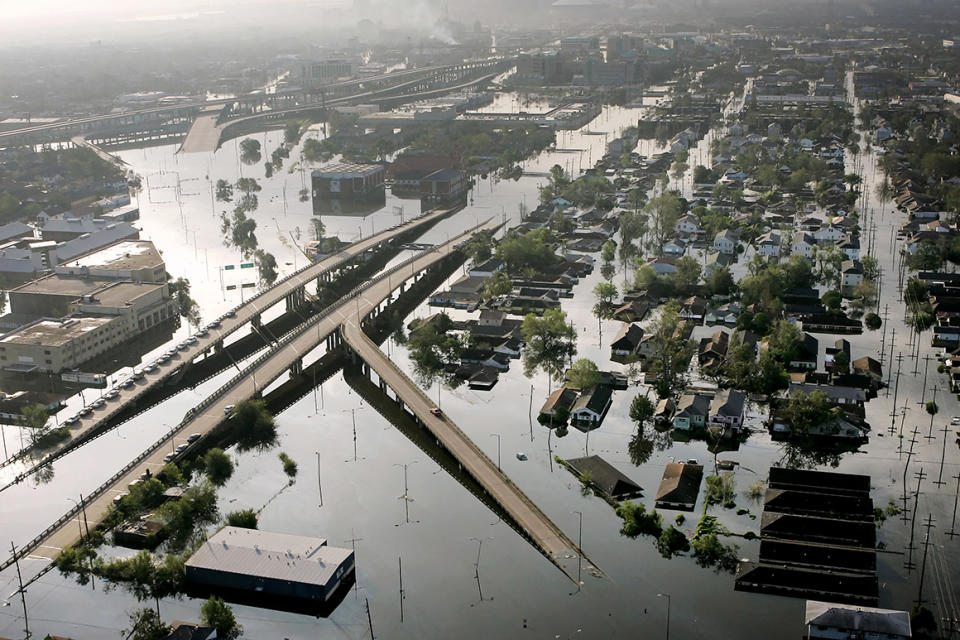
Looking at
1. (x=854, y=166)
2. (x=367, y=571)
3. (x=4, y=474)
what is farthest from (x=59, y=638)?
(x=854, y=166)

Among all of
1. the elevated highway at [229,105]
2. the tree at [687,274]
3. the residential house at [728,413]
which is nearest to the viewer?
the residential house at [728,413]

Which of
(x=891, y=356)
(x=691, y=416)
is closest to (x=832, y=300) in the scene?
(x=891, y=356)

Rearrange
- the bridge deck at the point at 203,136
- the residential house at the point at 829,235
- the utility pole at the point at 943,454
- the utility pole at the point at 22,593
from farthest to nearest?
the bridge deck at the point at 203,136
the residential house at the point at 829,235
the utility pole at the point at 943,454
the utility pole at the point at 22,593

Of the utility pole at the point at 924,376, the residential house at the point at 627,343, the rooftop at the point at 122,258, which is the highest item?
the rooftop at the point at 122,258

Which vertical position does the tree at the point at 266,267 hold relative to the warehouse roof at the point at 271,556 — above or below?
above

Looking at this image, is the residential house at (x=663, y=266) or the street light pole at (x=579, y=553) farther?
the residential house at (x=663, y=266)

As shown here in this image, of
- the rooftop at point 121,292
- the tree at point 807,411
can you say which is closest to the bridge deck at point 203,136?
the rooftop at point 121,292

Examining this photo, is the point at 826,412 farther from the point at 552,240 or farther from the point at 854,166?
the point at 854,166

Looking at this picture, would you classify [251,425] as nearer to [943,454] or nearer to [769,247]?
[943,454]

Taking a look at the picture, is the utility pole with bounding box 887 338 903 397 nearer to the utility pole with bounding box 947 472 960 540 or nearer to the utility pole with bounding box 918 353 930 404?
the utility pole with bounding box 918 353 930 404

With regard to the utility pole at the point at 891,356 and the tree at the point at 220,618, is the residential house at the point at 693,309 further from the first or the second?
the tree at the point at 220,618
